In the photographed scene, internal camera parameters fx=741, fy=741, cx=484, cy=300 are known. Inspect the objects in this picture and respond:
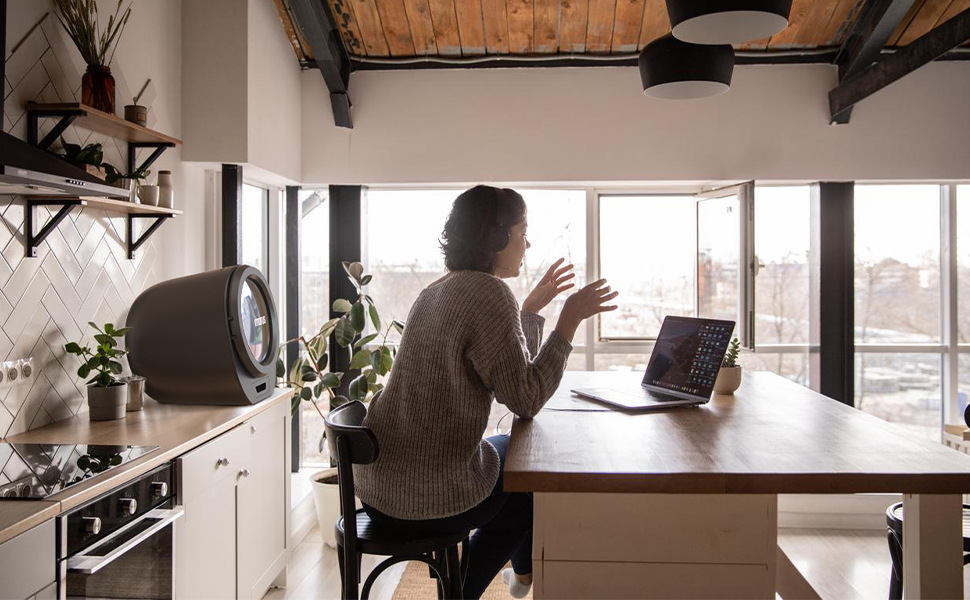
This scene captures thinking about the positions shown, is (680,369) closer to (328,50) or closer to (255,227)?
(328,50)

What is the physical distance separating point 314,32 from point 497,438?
2294 mm

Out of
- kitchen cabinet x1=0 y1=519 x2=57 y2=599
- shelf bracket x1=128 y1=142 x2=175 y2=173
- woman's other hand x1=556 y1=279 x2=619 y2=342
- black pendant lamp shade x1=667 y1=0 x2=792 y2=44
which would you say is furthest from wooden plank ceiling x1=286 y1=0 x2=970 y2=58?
kitchen cabinet x1=0 y1=519 x2=57 y2=599

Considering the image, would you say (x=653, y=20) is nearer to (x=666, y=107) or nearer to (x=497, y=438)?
(x=666, y=107)

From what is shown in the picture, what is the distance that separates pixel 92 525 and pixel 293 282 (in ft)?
8.60

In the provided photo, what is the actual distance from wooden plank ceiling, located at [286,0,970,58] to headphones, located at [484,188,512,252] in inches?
84.7

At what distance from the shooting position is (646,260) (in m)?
4.23

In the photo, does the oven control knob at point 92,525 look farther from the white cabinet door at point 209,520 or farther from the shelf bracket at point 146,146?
the shelf bracket at point 146,146

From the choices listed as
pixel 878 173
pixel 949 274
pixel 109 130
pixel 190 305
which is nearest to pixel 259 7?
pixel 109 130

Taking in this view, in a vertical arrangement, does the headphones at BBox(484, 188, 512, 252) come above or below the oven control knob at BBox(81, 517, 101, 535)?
above

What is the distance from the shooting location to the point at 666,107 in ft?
13.0

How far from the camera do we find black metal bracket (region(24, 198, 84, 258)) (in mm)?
2223

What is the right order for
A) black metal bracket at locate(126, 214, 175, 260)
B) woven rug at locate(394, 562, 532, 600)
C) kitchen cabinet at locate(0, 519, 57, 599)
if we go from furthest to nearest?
woven rug at locate(394, 562, 532, 600)
black metal bracket at locate(126, 214, 175, 260)
kitchen cabinet at locate(0, 519, 57, 599)

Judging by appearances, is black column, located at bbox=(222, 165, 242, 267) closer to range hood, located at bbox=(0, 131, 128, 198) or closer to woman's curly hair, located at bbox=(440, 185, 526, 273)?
range hood, located at bbox=(0, 131, 128, 198)

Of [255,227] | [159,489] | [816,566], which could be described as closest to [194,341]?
[159,489]
